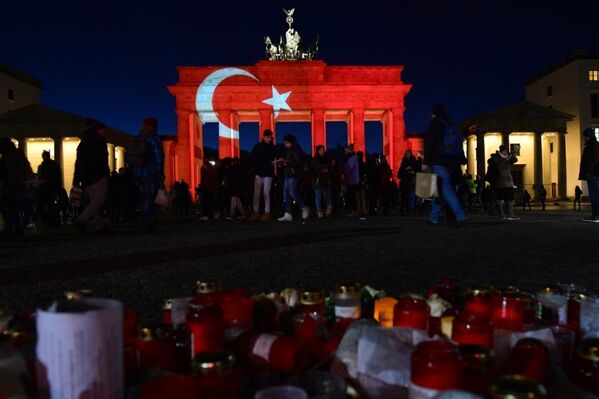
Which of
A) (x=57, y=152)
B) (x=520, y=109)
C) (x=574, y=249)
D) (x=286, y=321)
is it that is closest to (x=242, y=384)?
(x=286, y=321)

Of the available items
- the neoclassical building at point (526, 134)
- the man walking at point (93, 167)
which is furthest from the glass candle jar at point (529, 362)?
the neoclassical building at point (526, 134)

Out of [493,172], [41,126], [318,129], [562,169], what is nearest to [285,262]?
[493,172]

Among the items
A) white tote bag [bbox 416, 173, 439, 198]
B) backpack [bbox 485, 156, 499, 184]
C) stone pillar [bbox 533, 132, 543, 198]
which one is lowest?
white tote bag [bbox 416, 173, 439, 198]

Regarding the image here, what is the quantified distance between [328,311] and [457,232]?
19.3 feet

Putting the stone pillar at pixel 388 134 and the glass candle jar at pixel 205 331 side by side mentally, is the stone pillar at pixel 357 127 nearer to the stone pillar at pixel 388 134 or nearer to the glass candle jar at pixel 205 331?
the stone pillar at pixel 388 134

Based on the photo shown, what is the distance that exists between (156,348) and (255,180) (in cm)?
1016

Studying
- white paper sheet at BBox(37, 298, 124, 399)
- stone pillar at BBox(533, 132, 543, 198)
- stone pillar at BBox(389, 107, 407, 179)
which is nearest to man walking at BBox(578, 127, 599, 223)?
white paper sheet at BBox(37, 298, 124, 399)

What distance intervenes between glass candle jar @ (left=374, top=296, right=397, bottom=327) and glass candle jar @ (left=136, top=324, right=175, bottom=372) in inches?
25.8

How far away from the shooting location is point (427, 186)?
8.20 m

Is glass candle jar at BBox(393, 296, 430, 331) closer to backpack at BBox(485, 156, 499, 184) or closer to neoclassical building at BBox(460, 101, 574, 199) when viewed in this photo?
backpack at BBox(485, 156, 499, 184)

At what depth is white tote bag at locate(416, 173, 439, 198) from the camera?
8.16 metres

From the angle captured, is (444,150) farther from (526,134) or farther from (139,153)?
(526,134)

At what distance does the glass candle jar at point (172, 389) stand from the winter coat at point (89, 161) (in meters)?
7.38

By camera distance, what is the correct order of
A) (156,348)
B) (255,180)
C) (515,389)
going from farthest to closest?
(255,180) → (156,348) → (515,389)
